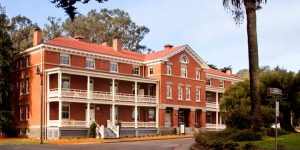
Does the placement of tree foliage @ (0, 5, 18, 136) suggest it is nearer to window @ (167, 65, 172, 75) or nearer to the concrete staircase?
the concrete staircase

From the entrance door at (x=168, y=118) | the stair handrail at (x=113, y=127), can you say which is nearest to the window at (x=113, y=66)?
the stair handrail at (x=113, y=127)

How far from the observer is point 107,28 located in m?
79.0

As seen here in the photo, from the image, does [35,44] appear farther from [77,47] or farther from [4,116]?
[4,116]

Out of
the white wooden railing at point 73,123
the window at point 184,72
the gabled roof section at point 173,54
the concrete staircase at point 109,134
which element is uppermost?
the gabled roof section at point 173,54

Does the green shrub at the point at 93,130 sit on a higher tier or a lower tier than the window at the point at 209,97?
lower

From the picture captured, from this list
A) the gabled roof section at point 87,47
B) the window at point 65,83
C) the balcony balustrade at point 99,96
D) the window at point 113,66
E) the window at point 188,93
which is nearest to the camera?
the balcony balustrade at point 99,96

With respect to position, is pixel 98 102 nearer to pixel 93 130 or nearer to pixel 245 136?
pixel 93 130

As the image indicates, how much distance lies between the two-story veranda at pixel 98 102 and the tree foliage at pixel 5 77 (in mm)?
4996

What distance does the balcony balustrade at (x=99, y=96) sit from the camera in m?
43.4

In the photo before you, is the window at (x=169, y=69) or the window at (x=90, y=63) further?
the window at (x=169, y=69)

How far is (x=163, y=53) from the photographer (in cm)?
5541

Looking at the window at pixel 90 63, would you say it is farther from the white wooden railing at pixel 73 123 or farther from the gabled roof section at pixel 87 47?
the white wooden railing at pixel 73 123

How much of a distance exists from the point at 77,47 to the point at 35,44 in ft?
15.0

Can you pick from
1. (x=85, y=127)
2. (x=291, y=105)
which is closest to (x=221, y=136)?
(x=291, y=105)
